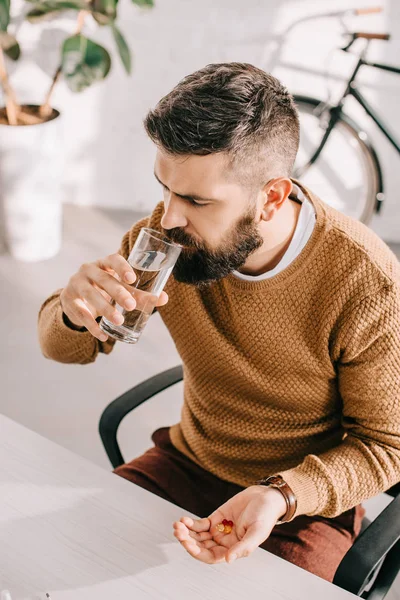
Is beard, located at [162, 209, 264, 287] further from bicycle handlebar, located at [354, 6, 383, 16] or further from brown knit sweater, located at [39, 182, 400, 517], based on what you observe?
bicycle handlebar, located at [354, 6, 383, 16]

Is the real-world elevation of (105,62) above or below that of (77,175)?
above

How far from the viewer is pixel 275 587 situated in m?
0.95

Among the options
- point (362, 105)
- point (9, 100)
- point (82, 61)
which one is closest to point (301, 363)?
point (82, 61)

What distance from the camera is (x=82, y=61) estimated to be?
262 centimetres

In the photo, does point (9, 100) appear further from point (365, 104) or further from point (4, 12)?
point (365, 104)

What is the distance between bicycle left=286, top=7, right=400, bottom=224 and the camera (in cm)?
301

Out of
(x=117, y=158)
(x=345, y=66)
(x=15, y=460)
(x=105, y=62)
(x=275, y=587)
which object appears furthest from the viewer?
(x=117, y=158)

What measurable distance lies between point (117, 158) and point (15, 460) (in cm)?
244

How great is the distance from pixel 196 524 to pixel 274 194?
566 millimetres

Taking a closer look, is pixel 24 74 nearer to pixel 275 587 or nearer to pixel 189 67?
pixel 189 67

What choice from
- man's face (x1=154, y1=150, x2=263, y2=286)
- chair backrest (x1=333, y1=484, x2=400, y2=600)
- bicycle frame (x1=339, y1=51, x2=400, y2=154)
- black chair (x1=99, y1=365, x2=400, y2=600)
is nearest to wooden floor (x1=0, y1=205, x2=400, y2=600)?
black chair (x1=99, y1=365, x2=400, y2=600)

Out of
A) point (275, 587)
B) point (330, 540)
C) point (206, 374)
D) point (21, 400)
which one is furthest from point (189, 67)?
point (275, 587)

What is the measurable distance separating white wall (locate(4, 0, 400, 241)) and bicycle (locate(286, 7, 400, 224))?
8 cm

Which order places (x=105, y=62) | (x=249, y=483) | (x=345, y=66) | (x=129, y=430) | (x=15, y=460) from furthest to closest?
(x=345, y=66) < (x=105, y=62) < (x=129, y=430) < (x=249, y=483) < (x=15, y=460)
